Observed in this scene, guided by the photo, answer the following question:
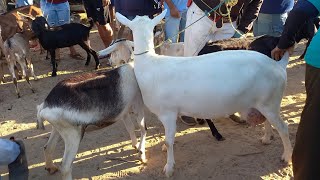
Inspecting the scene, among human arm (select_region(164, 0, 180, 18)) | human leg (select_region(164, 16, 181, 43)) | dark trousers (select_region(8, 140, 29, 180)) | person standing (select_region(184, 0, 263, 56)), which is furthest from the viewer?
human leg (select_region(164, 16, 181, 43))

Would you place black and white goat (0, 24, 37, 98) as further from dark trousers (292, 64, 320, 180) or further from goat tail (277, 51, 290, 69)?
dark trousers (292, 64, 320, 180)

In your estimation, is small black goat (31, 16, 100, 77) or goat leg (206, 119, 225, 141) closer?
goat leg (206, 119, 225, 141)

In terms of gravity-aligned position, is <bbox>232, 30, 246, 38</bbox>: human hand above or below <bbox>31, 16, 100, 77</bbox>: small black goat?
above

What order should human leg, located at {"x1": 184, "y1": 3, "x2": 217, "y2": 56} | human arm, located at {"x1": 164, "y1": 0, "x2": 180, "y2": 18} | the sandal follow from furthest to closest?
1. the sandal
2. human arm, located at {"x1": 164, "y1": 0, "x2": 180, "y2": 18}
3. human leg, located at {"x1": 184, "y1": 3, "x2": 217, "y2": 56}

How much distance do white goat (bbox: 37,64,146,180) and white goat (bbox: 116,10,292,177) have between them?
205 mm

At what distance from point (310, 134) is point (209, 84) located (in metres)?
1.43

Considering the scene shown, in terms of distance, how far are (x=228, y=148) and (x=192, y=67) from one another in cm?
138

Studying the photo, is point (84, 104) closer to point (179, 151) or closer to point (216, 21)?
point (179, 151)

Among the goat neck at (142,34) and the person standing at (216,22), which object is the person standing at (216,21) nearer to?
the person standing at (216,22)

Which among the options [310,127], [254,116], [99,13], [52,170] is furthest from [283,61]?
[99,13]

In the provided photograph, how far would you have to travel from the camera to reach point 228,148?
5.03 meters

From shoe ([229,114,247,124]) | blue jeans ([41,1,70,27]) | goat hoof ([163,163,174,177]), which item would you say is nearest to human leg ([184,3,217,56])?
shoe ([229,114,247,124])

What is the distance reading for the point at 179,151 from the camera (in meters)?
5.05

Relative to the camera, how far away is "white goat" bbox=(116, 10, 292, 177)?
4105 millimetres
